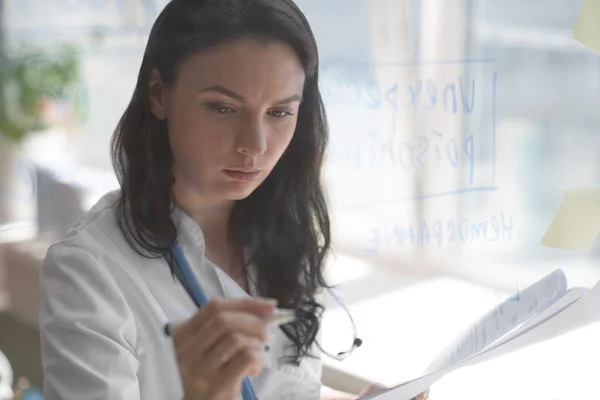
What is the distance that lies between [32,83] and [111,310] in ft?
1.72

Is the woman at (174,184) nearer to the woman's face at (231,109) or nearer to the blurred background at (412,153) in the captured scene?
the woman's face at (231,109)

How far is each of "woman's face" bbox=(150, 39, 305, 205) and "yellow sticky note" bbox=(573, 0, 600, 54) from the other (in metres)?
0.50

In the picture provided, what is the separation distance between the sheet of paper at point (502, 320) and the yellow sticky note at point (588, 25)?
0.32 metres

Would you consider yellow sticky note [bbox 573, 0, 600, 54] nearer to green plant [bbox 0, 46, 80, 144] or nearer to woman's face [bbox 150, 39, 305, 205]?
woman's face [bbox 150, 39, 305, 205]

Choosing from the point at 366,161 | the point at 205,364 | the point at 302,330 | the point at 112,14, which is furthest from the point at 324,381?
the point at 112,14

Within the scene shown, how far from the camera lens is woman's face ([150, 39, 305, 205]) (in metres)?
0.57

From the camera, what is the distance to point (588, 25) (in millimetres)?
925

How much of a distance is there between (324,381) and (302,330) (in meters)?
0.11

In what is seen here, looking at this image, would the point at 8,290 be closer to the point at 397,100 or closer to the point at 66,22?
the point at 66,22

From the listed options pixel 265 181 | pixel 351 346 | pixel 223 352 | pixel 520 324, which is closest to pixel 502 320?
pixel 520 324

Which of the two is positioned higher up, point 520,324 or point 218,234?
point 218,234

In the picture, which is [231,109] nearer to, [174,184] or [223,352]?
[174,184]

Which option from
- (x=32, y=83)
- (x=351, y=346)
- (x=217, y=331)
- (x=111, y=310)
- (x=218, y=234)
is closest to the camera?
(x=217, y=331)

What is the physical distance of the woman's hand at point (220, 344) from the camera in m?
0.46
